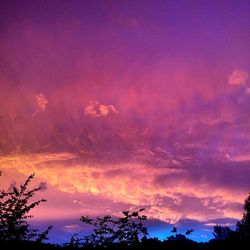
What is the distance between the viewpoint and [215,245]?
56.1ft

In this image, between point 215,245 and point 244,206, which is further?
point 244,206

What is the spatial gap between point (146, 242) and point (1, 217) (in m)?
8.65

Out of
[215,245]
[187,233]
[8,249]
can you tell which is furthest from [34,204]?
[215,245]

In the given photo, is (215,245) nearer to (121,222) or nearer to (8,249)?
(121,222)

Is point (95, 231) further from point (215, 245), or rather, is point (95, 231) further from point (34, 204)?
point (215, 245)

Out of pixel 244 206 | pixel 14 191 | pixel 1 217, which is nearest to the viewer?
pixel 1 217

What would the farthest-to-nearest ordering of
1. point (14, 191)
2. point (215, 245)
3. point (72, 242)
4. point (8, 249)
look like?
point (14, 191) < point (72, 242) < point (215, 245) < point (8, 249)

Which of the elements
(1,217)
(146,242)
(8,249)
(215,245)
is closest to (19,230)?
(1,217)

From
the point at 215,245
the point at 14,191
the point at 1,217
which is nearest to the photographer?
the point at 215,245

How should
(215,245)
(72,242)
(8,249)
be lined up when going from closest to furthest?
1. (8,249)
2. (215,245)
3. (72,242)

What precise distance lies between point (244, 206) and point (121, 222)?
6120cm

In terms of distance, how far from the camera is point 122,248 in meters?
17.4

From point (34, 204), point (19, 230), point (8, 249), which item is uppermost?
point (34, 204)

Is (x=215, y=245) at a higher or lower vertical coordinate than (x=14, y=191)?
lower
